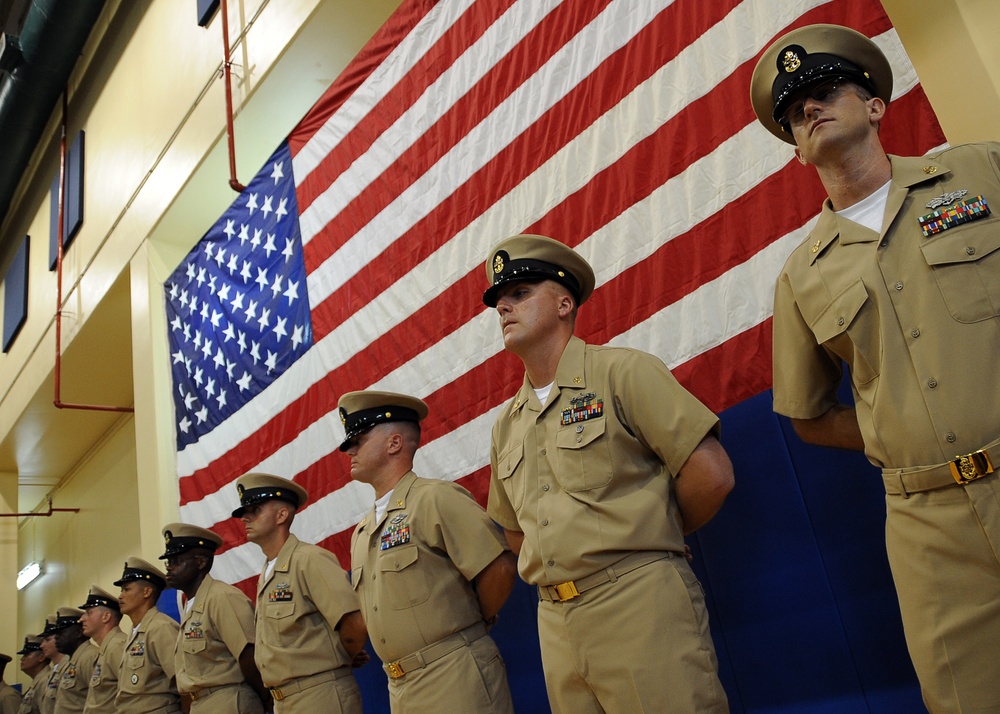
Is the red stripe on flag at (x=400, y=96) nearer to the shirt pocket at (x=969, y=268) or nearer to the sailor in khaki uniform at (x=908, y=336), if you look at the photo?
the sailor in khaki uniform at (x=908, y=336)

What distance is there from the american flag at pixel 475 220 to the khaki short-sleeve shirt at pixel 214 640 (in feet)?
1.38

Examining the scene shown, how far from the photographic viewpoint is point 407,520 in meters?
2.48

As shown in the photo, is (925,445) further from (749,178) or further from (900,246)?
(749,178)

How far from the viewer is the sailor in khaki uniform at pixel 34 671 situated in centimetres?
629

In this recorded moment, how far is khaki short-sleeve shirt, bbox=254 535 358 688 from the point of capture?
2.87 metres

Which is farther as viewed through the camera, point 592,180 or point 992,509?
point 592,180

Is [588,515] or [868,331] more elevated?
[868,331]

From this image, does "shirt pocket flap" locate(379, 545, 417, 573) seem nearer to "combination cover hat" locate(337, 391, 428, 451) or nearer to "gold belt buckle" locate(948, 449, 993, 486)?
"combination cover hat" locate(337, 391, 428, 451)

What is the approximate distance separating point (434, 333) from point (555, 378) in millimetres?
1272

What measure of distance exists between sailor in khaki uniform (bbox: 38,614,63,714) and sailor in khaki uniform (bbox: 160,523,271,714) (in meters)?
2.64

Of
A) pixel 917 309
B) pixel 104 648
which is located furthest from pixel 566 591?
pixel 104 648

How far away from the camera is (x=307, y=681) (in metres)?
2.85

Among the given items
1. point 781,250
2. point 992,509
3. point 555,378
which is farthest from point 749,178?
point 992,509

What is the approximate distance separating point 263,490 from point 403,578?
1.10 meters
